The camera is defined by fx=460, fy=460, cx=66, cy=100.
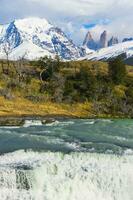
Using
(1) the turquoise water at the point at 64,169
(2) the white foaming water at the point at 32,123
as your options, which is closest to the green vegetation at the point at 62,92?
(2) the white foaming water at the point at 32,123

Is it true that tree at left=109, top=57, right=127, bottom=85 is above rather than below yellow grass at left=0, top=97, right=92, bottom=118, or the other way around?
above

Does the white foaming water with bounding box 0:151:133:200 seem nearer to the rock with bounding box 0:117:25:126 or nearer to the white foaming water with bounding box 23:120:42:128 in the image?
the rock with bounding box 0:117:25:126

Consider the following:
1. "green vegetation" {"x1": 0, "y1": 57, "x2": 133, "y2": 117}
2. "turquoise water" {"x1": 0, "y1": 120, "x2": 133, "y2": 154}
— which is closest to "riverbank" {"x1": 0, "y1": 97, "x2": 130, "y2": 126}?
"green vegetation" {"x1": 0, "y1": 57, "x2": 133, "y2": 117}

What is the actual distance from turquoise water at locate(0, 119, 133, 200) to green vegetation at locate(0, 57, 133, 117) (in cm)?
5297

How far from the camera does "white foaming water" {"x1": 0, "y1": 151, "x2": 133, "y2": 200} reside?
54.5 meters

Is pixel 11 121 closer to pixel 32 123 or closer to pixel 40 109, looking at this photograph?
pixel 32 123

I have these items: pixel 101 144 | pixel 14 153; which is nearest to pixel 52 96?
pixel 101 144

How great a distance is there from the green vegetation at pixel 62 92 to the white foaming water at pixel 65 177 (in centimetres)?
6197

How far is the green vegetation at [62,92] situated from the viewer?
452ft

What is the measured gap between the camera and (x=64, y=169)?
58781 millimetres

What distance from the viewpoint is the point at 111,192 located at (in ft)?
196

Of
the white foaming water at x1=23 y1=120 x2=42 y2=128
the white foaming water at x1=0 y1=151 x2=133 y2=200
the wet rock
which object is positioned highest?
the wet rock

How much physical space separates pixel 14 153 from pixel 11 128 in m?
28.5

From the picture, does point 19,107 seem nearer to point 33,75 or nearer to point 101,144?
point 33,75
